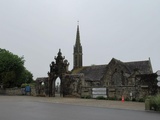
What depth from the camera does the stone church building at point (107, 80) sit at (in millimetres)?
25972

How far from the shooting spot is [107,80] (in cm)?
4700

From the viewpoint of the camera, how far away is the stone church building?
1023 inches

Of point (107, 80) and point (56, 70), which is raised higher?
point (56, 70)

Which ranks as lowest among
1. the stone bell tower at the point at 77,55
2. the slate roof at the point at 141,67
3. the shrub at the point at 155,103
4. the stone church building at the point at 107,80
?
the shrub at the point at 155,103

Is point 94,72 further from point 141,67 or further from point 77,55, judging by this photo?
point 77,55

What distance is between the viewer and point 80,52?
7150 centimetres

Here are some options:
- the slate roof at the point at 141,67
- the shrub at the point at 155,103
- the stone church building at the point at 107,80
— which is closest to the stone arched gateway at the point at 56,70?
the stone church building at the point at 107,80

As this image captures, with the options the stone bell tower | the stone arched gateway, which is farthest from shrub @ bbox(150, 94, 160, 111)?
→ the stone bell tower

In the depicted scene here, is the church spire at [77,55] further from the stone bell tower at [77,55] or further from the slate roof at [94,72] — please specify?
the slate roof at [94,72]

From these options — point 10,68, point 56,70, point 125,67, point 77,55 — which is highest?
point 77,55

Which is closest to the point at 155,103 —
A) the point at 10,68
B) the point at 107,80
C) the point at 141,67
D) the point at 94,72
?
the point at 107,80

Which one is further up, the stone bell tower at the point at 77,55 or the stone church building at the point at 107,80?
the stone bell tower at the point at 77,55

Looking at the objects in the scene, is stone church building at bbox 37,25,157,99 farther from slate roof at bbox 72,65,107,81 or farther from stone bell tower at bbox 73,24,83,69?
stone bell tower at bbox 73,24,83,69

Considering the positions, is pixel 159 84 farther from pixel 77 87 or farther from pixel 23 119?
pixel 23 119
